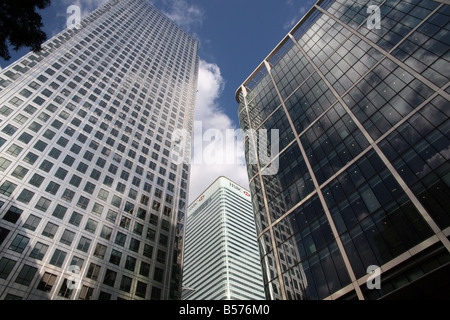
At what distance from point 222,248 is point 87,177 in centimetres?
7083

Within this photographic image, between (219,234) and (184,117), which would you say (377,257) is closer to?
(184,117)

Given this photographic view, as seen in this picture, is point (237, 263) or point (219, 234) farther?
point (219, 234)

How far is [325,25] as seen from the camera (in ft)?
184

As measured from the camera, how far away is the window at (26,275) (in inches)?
1261

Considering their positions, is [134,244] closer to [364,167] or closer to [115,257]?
[115,257]

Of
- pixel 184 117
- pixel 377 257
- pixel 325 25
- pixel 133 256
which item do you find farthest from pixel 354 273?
pixel 184 117

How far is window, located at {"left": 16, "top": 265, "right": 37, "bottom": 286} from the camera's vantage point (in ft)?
105

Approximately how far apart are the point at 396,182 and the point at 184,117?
59431 millimetres

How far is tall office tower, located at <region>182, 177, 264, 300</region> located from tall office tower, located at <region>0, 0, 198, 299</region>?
170 ft

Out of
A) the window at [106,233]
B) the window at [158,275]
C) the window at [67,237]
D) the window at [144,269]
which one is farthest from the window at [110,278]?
the window at [67,237]

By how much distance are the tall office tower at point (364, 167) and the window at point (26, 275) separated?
28.7m

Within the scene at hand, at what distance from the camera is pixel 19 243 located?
3428 centimetres

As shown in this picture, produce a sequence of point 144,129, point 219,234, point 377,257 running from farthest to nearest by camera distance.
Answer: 1. point 219,234
2. point 144,129
3. point 377,257

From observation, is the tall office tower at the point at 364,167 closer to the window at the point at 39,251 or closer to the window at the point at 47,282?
the window at the point at 47,282
